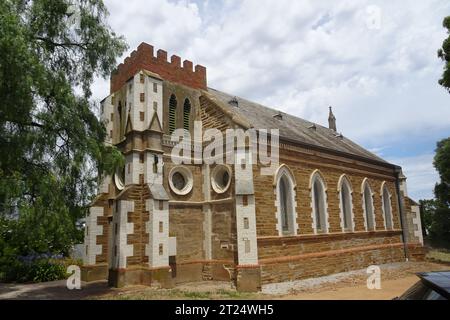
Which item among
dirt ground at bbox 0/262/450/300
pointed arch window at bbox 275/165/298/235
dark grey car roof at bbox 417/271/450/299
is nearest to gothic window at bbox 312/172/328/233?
pointed arch window at bbox 275/165/298/235

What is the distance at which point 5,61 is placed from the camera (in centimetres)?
832

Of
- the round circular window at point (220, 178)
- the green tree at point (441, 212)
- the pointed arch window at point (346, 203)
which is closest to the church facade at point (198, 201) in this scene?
the round circular window at point (220, 178)

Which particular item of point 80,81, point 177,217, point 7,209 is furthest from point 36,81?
point 177,217

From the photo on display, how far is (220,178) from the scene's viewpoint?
52.4 ft

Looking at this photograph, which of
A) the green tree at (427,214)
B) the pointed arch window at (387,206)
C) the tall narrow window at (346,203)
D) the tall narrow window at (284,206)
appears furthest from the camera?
the green tree at (427,214)

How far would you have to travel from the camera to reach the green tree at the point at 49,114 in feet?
28.6

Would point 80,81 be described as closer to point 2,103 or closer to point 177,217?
point 2,103

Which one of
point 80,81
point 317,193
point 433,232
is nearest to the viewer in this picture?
point 80,81

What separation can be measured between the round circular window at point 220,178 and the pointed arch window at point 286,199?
92.0 inches

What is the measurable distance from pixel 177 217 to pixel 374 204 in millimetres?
14250

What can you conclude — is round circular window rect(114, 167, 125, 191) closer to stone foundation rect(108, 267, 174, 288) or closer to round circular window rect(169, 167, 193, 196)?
round circular window rect(169, 167, 193, 196)

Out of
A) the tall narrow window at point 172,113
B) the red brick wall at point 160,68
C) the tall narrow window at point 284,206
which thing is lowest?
the tall narrow window at point 284,206

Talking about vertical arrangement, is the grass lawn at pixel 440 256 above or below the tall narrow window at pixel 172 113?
below

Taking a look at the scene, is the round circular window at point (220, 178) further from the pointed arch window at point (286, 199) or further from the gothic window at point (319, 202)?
the gothic window at point (319, 202)
